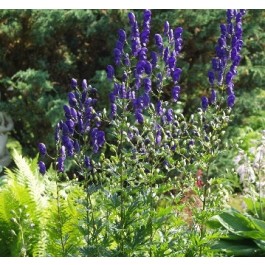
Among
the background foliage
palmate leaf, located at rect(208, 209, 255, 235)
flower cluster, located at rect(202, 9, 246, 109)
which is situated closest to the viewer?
flower cluster, located at rect(202, 9, 246, 109)

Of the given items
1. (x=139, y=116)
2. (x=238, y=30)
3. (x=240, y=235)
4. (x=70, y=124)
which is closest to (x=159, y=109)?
(x=139, y=116)

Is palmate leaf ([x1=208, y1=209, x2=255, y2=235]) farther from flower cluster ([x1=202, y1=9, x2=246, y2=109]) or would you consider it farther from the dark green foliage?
flower cluster ([x1=202, y1=9, x2=246, y2=109])

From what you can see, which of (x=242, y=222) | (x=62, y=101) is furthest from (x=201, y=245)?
(x=62, y=101)

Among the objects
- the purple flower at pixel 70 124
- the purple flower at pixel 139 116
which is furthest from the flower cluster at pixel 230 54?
the purple flower at pixel 70 124

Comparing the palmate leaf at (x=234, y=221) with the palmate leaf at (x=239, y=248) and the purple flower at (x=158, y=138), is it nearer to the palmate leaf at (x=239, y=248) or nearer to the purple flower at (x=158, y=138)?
the palmate leaf at (x=239, y=248)

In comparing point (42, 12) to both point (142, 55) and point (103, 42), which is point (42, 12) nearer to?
point (103, 42)

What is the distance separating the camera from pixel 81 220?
13.9 ft

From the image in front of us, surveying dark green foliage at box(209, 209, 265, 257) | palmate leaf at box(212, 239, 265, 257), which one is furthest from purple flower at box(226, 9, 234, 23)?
palmate leaf at box(212, 239, 265, 257)

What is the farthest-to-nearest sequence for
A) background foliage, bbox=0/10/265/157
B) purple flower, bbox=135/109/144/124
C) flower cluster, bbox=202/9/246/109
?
background foliage, bbox=0/10/265/157 → flower cluster, bbox=202/9/246/109 → purple flower, bbox=135/109/144/124

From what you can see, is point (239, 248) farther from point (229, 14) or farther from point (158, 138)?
point (229, 14)

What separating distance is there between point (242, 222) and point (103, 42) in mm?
3467

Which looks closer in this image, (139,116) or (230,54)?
(139,116)

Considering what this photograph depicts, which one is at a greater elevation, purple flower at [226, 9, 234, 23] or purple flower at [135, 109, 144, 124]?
purple flower at [226, 9, 234, 23]
